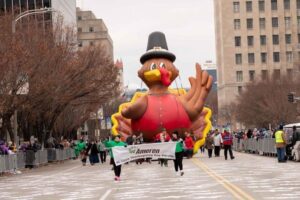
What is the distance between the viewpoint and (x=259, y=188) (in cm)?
1838

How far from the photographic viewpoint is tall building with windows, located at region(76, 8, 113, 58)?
493 feet

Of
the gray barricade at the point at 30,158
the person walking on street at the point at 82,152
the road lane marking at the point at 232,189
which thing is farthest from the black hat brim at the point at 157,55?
the road lane marking at the point at 232,189

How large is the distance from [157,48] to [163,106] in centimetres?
589

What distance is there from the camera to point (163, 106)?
146 feet

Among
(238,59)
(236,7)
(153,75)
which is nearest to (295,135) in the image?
(153,75)

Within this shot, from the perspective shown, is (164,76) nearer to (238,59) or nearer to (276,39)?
(238,59)

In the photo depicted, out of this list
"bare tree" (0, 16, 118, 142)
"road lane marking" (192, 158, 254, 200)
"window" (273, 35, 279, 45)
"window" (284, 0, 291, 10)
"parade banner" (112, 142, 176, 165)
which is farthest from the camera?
"window" (284, 0, 291, 10)

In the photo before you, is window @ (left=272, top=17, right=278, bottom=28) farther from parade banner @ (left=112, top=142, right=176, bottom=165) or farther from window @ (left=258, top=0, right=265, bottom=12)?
parade banner @ (left=112, top=142, right=176, bottom=165)

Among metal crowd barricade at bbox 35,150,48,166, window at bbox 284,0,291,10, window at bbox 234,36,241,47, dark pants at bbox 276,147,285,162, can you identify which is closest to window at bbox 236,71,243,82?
window at bbox 234,36,241,47

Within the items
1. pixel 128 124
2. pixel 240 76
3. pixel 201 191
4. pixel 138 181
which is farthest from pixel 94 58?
pixel 240 76

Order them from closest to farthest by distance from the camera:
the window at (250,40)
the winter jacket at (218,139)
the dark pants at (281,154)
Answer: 1. the dark pants at (281,154)
2. the winter jacket at (218,139)
3. the window at (250,40)

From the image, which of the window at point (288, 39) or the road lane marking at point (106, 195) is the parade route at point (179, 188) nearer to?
the road lane marking at point (106, 195)

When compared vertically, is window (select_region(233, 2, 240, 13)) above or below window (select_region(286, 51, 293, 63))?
above

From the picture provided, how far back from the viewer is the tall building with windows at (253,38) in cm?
11838
